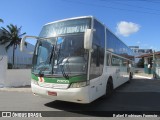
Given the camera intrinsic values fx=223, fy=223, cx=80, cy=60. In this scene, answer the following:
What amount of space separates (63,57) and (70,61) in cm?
32

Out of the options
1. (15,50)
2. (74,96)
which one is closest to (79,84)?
(74,96)

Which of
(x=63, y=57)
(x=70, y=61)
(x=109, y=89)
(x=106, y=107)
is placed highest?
(x=63, y=57)

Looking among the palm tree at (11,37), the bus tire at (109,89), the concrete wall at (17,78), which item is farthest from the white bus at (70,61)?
the palm tree at (11,37)

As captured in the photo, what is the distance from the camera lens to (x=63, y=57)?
25.4 ft

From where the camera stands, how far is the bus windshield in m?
7.49

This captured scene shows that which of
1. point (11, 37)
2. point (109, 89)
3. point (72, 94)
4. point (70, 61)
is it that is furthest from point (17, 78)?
point (11, 37)

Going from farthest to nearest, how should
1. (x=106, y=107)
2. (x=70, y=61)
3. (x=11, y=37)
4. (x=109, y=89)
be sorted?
(x=11, y=37) → (x=109, y=89) → (x=106, y=107) → (x=70, y=61)

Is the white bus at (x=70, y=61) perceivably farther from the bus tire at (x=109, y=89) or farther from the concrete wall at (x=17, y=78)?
the concrete wall at (x=17, y=78)

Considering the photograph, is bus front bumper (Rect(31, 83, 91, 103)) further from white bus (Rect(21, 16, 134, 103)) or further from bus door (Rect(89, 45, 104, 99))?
bus door (Rect(89, 45, 104, 99))

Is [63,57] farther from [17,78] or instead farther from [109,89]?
[17,78]

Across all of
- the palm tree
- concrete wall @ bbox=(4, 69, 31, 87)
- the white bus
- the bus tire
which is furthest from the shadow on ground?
the palm tree

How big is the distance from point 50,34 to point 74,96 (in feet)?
8.57

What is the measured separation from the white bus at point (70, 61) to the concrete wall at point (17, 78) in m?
7.83

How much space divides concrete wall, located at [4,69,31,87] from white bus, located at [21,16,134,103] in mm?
7825
